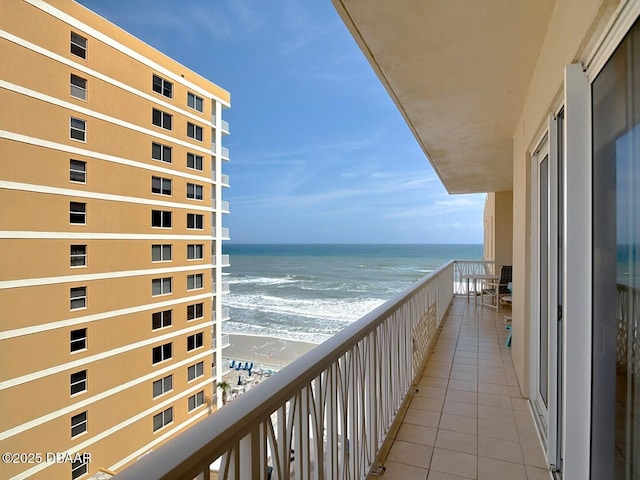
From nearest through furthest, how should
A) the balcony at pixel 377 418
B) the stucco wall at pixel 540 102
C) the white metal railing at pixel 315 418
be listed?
the white metal railing at pixel 315 418
the balcony at pixel 377 418
the stucco wall at pixel 540 102

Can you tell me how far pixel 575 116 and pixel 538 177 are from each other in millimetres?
1424

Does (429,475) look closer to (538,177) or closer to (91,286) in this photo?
(538,177)

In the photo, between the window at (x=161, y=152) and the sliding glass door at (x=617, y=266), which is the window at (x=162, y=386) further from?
the sliding glass door at (x=617, y=266)

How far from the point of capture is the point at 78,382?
750 centimetres

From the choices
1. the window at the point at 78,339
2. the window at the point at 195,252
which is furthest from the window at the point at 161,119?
the window at the point at 78,339

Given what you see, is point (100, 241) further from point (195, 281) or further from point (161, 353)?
point (161, 353)

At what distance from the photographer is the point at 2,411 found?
5.68 meters

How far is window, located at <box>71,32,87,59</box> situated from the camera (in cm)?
627

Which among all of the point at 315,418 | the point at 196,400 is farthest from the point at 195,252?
the point at 315,418

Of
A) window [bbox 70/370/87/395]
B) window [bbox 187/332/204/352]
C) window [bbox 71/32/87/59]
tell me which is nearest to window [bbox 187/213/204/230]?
window [bbox 187/332/204/352]

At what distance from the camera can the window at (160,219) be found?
8594 mm

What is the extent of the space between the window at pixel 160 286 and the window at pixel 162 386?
9.18 feet

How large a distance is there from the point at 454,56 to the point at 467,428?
2498 mm

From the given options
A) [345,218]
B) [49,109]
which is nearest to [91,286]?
[49,109]
